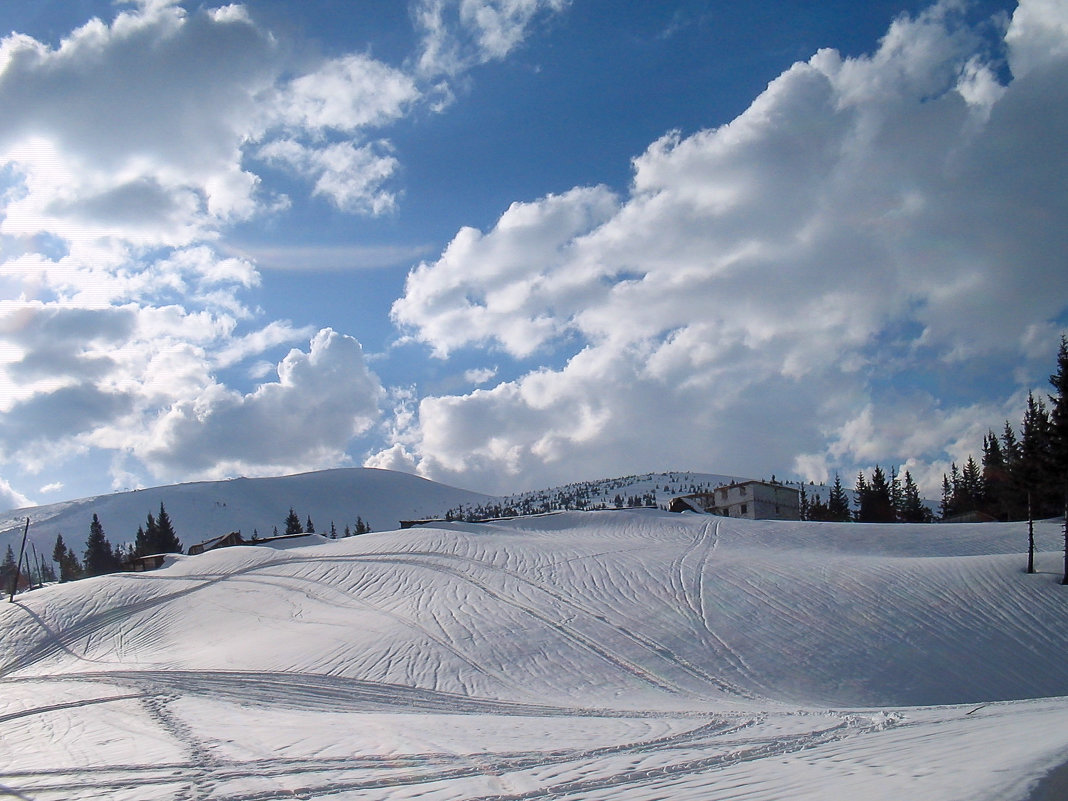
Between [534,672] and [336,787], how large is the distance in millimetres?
15335

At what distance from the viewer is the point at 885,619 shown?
3078 cm

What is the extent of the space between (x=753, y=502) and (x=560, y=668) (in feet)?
190

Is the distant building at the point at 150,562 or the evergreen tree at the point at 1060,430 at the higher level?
the evergreen tree at the point at 1060,430

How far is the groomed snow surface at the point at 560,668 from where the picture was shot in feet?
37.7

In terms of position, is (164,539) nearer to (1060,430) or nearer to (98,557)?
(98,557)

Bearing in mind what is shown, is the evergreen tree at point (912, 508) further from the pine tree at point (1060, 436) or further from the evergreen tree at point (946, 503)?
the pine tree at point (1060, 436)

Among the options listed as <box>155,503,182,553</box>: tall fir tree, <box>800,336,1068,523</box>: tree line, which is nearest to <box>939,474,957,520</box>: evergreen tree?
<box>800,336,1068,523</box>: tree line

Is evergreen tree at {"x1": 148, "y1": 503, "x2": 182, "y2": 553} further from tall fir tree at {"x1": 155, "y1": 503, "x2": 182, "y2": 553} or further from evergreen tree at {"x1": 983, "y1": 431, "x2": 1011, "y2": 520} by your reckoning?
evergreen tree at {"x1": 983, "y1": 431, "x2": 1011, "y2": 520}

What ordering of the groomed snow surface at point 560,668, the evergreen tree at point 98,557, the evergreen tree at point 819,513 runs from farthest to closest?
1. the evergreen tree at point 98,557
2. the evergreen tree at point 819,513
3. the groomed snow surface at point 560,668

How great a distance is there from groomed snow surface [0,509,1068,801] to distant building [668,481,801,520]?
2650 cm

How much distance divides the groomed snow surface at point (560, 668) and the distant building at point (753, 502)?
1043 inches

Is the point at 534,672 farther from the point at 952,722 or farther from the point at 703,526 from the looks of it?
the point at 703,526

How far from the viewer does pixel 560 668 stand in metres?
26.2

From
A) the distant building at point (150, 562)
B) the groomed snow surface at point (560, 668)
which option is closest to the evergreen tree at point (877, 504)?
the groomed snow surface at point (560, 668)
